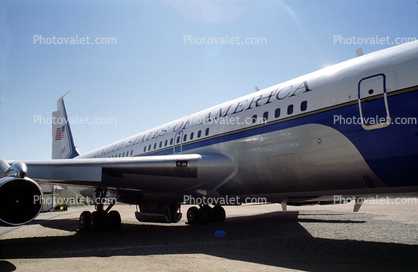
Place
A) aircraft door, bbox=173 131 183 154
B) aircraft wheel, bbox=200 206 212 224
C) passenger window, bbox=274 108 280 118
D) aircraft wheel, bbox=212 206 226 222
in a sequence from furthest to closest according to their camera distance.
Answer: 1. aircraft wheel, bbox=212 206 226 222
2. aircraft wheel, bbox=200 206 212 224
3. aircraft door, bbox=173 131 183 154
4. passenger window, bbox=274 108 280 118

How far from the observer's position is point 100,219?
10.7 m

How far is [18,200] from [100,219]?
477 centimetres

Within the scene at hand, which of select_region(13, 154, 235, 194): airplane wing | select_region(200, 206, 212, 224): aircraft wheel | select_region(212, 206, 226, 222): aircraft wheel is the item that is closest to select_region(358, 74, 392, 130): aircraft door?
select_region(13, 154, 235, 194): airplane wing

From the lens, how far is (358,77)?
630 cm

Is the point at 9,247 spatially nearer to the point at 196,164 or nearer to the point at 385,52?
the point at 196,164

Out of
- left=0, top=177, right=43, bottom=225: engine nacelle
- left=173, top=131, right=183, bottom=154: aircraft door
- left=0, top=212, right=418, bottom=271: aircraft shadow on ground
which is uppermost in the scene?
left=173, top=131, right=183, bottom=154: aircraft door

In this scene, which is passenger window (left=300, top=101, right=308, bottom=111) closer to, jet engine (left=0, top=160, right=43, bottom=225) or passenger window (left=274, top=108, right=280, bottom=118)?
passenger window (left=274, top=108, right=280, bottom=118)

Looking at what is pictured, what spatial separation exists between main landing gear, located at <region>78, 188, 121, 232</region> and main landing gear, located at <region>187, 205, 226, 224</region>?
3.47m

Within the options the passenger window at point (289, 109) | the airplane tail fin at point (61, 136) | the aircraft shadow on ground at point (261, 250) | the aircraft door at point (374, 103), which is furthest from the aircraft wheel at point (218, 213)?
the airplane tail fin at point (61, 136)

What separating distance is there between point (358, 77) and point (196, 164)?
4603 mm

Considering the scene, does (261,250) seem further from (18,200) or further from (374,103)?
(18,200)

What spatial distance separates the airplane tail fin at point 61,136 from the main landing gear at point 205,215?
11.0m

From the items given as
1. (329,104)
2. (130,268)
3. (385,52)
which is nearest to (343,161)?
(329,104)

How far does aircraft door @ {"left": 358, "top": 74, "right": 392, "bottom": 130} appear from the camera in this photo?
226 inches
